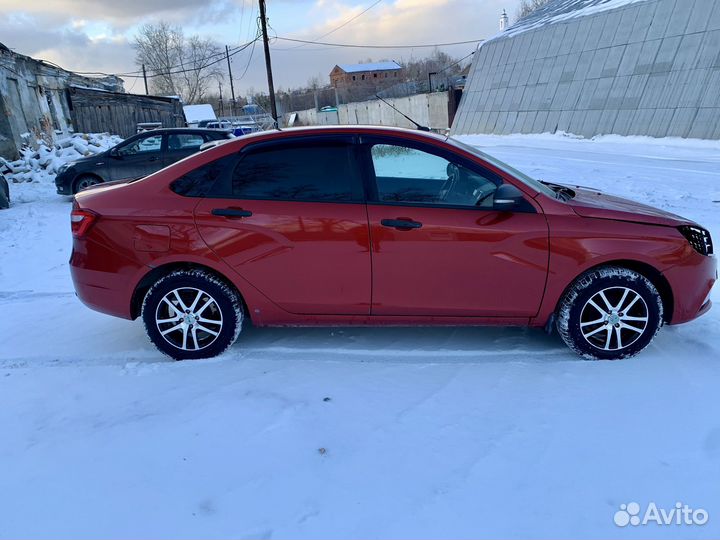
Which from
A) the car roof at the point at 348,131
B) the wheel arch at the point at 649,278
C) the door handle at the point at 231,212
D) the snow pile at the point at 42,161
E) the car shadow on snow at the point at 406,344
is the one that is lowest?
the snow pile at the point at 42,161

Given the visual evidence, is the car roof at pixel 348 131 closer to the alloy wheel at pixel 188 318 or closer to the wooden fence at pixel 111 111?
the alloy wheel at pixel 188 318

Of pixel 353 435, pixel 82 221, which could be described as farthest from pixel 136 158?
pixel 353 435

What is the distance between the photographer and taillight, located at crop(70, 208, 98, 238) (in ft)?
12.1

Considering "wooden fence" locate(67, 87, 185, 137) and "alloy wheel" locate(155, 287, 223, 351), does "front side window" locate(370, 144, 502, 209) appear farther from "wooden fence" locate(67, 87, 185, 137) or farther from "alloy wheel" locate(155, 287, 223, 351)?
"wooden fence" locate(67, 87, 185, 137)

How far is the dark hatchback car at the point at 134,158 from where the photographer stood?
11203mm

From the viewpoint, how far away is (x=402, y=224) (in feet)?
11.3

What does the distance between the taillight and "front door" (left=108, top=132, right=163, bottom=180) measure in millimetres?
8031

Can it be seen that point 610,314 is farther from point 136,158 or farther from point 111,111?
point 111,111

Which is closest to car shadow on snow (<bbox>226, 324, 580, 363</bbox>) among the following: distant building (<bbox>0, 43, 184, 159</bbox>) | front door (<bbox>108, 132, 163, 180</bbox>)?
front door (<bbox>108, 132, 163, 180</bbox>)

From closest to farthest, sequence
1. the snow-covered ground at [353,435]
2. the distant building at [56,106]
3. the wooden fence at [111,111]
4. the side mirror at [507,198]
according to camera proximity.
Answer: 1. the snow-covered ground at [353,435]
2. the side mirror at [507,198]
3. the distant building at [56,106]
4. the wooden fence at [111,111]

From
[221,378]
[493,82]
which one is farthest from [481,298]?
[493,82]

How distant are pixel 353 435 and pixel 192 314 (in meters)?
1.51

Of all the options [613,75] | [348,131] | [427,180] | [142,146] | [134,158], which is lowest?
[134,158]

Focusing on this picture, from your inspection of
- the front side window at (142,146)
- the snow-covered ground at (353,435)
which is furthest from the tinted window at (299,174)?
the front side window at (142,146)
